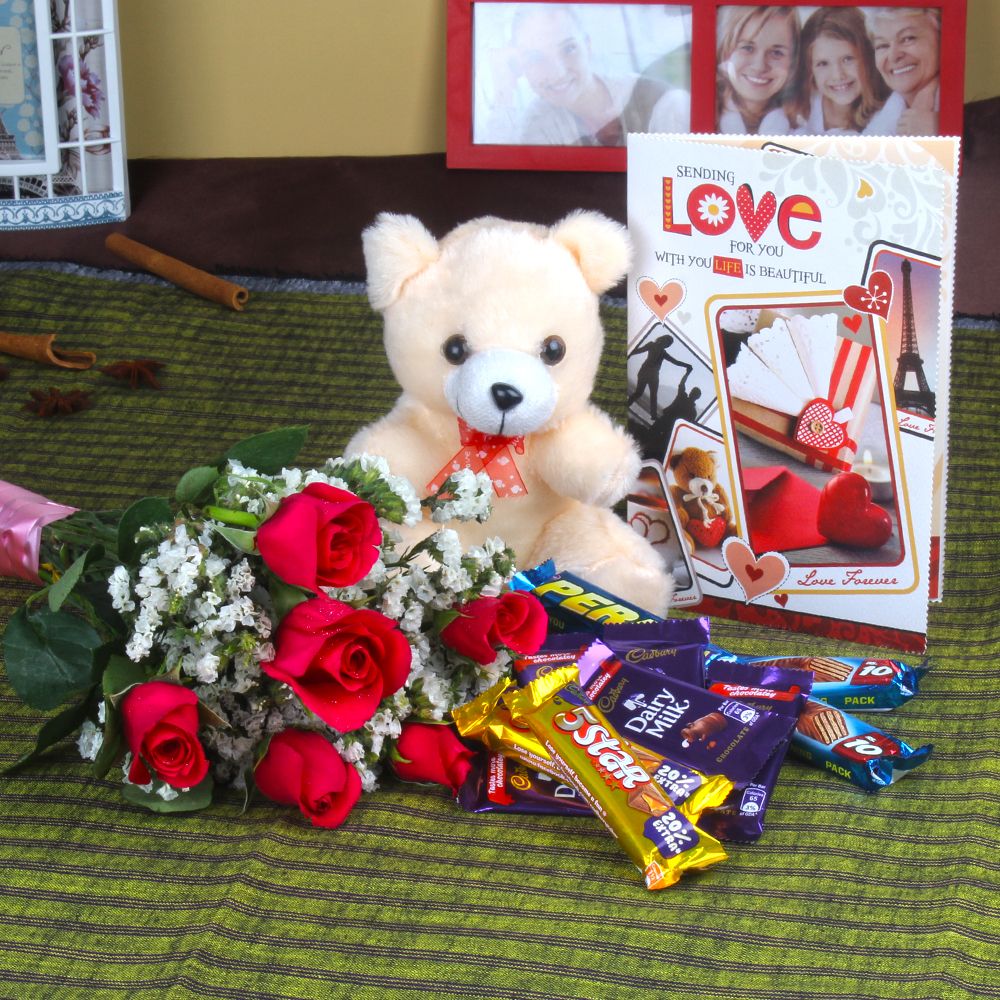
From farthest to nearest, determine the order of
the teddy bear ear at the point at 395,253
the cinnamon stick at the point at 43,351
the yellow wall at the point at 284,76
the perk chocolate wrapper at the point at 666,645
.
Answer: the yellow wall at the point at 284,76 < the cinnamon stick at the point at 43,351 < the teddy bear ear at the point at 395,253 < the perk chocolate wrapper at the point at 666,645

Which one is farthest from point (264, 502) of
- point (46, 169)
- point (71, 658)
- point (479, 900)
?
point (46, 169)

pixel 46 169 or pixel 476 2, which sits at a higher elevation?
pixel 476 2

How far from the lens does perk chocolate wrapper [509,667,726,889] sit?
812 millimetres

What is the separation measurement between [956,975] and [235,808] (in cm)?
45

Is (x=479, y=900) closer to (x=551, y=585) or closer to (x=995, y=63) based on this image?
(x=551, y=585)

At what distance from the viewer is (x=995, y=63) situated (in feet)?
6.51

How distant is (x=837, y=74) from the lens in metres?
1.92

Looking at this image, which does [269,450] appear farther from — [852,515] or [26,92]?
[26,92]

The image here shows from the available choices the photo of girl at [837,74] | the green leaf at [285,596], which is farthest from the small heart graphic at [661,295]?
the photo of girl at [837,74]

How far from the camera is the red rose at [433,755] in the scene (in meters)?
0.91

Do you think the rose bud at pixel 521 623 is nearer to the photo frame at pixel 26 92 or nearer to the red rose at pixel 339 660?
the red rose at pixel 339 660

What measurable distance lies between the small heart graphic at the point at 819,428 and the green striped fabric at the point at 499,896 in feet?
0.55

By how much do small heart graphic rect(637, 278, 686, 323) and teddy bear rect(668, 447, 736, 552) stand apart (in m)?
0.12

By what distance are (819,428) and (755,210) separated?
184 millimetres
